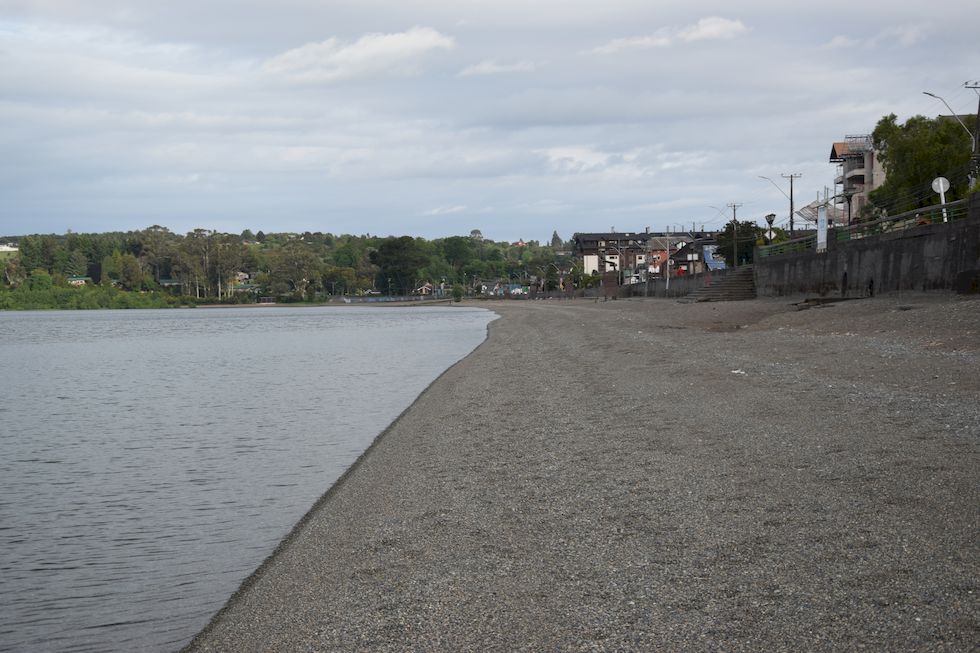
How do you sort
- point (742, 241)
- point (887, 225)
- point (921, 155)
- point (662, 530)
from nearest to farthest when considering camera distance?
1. point (662, 530)
2. point (887, 225)
3. point (921, 155)
4. point (742, 241)

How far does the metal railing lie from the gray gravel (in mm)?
18603

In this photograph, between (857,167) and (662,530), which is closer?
(662,530)

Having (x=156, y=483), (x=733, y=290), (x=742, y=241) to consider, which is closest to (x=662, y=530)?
(x=156, y=483)

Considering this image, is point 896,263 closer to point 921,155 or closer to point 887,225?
point 887,225

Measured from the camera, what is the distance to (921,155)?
57812mm

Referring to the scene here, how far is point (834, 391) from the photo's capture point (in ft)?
45.3

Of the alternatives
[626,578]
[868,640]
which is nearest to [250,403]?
[626,578]

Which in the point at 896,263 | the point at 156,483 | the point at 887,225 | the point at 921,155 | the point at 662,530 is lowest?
the point at 156,483

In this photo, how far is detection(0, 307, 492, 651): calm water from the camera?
308 inches

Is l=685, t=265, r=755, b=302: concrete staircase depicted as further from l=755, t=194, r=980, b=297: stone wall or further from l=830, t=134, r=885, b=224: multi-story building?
l=830, t=134, r=885, b=224: multi-story building

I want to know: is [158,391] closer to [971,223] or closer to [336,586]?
[336,586]

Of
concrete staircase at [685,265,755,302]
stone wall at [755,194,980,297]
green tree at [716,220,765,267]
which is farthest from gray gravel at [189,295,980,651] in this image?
green tree at [716,220,765,267]

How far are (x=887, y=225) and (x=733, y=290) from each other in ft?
66.6

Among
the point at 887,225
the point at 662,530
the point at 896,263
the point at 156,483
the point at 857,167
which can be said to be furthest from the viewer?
the point at 857,167
